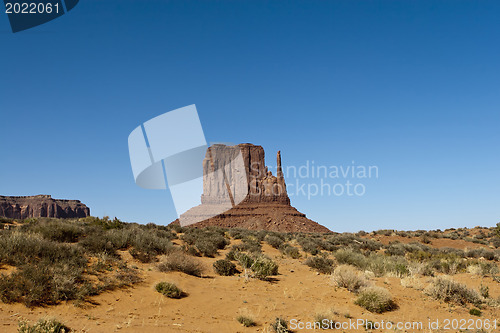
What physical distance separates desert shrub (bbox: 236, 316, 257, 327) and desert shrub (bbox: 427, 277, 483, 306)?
23.0 ft

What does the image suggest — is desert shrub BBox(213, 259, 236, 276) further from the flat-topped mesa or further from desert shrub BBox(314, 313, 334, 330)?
the flat-topped mesa

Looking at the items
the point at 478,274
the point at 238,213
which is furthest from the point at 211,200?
the point at 478,274

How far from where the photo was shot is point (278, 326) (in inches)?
293

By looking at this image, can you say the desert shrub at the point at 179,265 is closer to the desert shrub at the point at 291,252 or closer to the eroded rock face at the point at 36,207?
the desert shrub at the point at 291,252

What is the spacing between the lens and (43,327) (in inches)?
233

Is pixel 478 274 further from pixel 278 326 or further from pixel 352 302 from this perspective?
pixel 278 326

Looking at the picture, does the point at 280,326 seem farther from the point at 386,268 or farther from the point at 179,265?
the point at 386,268

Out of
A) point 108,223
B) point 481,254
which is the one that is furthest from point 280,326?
point 481,254

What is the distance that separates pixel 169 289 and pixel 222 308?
5.97 ft

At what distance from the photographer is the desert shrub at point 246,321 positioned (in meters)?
7.82

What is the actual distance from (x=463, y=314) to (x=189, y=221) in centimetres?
8138

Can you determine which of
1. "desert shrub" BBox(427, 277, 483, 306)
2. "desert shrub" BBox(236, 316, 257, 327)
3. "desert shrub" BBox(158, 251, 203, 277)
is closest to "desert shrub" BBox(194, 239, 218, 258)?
"desert shrub" BBox(158, 251, 203, 277)

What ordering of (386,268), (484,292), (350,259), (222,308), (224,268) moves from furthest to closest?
(350,259) → (386,268) → (224,268) → (484,292) → (222,308)

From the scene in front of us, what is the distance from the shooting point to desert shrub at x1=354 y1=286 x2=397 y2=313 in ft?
30.8
